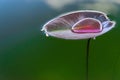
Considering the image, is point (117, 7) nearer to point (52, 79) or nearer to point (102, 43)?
point (102, 43)

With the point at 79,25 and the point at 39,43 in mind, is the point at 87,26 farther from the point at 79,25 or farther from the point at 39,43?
the point at 39,43

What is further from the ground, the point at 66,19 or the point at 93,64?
the point at 66,19

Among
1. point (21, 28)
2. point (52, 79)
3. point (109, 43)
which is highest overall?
point (21, 28)

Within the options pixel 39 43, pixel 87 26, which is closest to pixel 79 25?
pixel 87 26

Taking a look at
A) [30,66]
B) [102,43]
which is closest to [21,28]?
[30,66]

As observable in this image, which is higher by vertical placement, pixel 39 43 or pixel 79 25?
pixel 79 25

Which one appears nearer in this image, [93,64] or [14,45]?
[14,45]

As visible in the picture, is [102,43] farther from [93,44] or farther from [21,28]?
[21,28]
